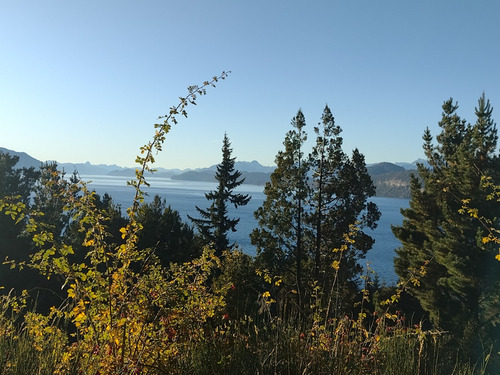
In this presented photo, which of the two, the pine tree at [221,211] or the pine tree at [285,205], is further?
the pine tree at [221,211]

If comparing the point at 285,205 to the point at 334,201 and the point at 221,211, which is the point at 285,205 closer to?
the point at 334,201

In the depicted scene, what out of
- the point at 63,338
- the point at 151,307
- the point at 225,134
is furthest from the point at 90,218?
the point at 225,134

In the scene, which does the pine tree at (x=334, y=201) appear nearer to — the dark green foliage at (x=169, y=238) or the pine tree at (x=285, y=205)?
the pine tree at (x=285, y=205)

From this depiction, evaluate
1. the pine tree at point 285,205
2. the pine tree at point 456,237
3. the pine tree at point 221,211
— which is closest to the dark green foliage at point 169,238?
the pine tree at point 221,211

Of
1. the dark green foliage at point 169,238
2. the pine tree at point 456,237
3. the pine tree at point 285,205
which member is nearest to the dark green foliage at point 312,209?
the pine tree at point 285,205

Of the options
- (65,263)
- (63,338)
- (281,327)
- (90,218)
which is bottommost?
(63,338)

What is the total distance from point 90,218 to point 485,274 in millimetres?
21692

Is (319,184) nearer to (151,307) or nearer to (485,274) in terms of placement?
(485,274)

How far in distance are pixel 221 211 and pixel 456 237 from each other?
16.6 metres

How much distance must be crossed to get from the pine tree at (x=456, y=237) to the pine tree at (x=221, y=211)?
13.2 meters

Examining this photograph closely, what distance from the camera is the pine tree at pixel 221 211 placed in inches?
1145

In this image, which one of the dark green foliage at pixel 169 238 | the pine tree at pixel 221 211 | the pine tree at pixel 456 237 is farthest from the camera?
the pine tree at pixel 221 211

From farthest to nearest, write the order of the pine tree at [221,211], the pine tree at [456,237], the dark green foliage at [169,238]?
1. the pine tree at [221,211]
2. the dark green foliage at [169,238]
3. the pine tree at [456,237]

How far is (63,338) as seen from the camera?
3174 mm
